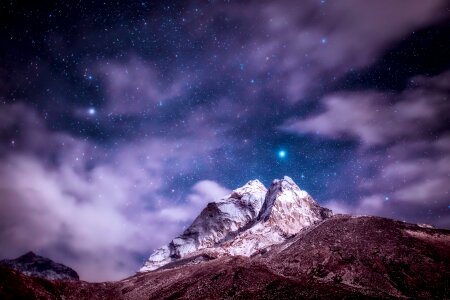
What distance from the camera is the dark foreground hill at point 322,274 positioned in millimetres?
49844

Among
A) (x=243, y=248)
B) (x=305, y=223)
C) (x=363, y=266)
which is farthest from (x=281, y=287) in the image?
(x=305, y=223)

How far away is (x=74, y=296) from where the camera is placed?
72.8m

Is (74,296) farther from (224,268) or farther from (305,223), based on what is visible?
(305,223)

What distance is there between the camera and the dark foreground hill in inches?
1962

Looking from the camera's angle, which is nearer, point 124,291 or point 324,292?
point 324,292

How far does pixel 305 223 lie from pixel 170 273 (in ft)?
374

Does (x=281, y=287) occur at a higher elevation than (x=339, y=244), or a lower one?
lower

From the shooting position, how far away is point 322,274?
6016 centimetres

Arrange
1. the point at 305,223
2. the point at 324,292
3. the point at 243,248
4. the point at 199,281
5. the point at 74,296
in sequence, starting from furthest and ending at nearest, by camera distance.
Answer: the point at 305,223 < the point at 243,248 < the point at 74,296 < the point at 199,281 < the point at 324,292

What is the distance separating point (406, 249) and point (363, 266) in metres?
9.54

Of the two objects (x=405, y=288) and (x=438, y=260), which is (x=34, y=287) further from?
(x=438, y=260)

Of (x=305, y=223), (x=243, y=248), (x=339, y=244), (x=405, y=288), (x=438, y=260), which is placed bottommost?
(x=405, y=288)

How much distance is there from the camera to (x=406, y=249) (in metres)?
60.4

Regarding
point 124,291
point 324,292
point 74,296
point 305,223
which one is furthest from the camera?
point 305,223
